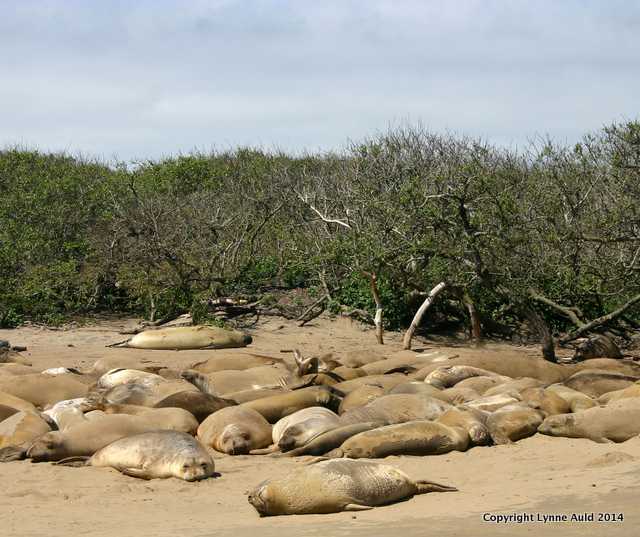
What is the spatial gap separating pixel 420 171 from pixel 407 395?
1025cm

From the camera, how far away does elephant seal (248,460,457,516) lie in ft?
18.7

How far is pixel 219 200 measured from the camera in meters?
20.0

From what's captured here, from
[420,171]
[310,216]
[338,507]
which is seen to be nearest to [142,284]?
[310,216]

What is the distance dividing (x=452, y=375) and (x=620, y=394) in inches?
77.4

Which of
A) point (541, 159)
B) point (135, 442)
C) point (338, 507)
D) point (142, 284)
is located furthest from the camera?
point (541, 159)

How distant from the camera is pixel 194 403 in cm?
863

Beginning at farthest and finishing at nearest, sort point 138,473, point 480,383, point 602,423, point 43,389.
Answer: point 480,383 → point 43,389 → point 602,423 → point 138,473

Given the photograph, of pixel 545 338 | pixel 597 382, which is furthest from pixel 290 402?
pixel 545 338

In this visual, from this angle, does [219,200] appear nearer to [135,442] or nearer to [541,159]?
[541,159]

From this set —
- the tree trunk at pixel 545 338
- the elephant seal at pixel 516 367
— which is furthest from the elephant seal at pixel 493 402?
the tree trunk at pixel 545 338

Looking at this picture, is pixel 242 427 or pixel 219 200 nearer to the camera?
pixel 242 427

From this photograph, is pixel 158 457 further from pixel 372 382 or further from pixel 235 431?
pixel 372 382

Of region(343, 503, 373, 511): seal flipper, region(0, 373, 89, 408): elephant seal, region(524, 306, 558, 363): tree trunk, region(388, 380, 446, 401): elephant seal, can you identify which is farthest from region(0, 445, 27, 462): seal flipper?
region(524, 306, 558, 363): tree trunk

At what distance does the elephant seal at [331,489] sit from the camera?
5.70 metres
